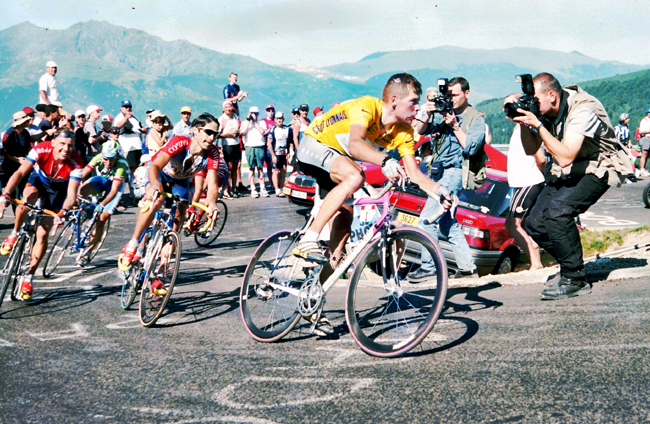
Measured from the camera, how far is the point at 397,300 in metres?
4.58

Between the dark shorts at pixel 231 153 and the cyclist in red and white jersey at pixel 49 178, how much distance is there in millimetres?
8506

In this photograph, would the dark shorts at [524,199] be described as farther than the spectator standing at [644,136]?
No

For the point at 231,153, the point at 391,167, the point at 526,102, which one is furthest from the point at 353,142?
the point at 231,153

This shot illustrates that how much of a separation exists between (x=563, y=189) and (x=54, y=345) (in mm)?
4947

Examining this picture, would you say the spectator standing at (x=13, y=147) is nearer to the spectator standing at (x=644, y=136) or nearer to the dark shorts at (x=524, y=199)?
the dark shorts at (x=524, y=199)

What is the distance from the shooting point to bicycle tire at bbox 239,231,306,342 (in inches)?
201

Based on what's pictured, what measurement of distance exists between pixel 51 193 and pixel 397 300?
18.7ft

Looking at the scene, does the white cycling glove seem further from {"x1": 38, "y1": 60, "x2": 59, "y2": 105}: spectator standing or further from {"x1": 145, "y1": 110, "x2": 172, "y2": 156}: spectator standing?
{"x1": 38, "y1": 60, "x2": 59, "y2": 105}: spectator standing

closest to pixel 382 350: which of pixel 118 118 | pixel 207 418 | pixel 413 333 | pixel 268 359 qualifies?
pixel 413 333

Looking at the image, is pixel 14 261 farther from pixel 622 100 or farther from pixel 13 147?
pixel 622 100

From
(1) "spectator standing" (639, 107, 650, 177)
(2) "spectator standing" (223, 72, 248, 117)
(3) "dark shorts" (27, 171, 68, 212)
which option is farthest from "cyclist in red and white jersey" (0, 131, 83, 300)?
(1) "spectator standing" (639, 107, 650, 177)

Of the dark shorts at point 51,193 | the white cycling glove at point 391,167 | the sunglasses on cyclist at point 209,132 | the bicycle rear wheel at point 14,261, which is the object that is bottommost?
the bicycle rear wheel at point 14,261

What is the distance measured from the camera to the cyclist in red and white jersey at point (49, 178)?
7.50 metres

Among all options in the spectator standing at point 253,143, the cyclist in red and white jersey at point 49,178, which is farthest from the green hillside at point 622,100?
the cyclist in red and white jersey at point 49,178
